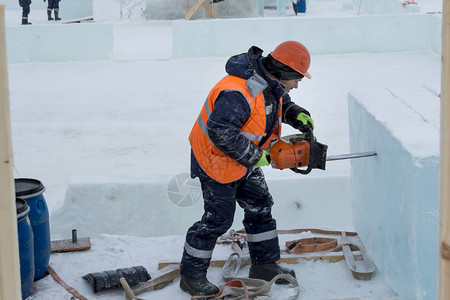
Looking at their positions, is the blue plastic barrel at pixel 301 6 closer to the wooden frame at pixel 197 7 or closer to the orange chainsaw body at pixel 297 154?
the wooden frame at pixel 197 7

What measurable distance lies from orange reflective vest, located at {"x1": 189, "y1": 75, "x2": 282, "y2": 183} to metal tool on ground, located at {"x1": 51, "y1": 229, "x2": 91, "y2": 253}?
1327 millimetres

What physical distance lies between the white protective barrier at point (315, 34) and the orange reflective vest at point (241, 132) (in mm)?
10297

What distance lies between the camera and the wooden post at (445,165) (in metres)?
1.34

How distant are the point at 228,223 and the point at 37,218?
3.69ft

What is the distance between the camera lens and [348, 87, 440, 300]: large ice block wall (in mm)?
3426

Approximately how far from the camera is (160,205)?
6.17 m

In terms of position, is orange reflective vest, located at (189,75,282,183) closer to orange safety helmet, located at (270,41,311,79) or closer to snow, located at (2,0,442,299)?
orange safety helmet, located at (270,41,311,79)

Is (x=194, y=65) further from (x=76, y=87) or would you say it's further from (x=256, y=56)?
(x=256, y=56)

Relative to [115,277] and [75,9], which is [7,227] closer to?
[115,277]

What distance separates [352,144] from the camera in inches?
190

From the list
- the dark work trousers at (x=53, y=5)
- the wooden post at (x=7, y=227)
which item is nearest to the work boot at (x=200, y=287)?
the wooden post at (x=7, y=227)

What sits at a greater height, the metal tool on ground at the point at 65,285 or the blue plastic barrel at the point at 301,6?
the blue plastic barrel at the point at 301,6

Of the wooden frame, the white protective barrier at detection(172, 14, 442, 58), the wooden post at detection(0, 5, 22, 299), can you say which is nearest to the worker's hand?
the wooden post at detection(0, 5, 22, 299)

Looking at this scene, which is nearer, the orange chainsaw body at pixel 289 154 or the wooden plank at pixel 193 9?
the orange chainsaw body at pixel 289 154
